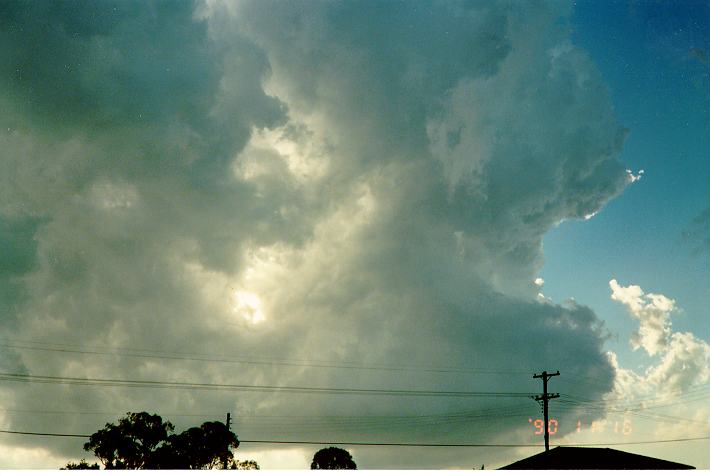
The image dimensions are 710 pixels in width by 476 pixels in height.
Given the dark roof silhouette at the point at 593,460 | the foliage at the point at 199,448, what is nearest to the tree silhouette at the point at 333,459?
the foliage at the point at 199,448

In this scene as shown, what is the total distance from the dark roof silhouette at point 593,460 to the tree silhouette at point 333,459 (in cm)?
4411

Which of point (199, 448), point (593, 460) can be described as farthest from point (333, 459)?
point (593, 460)

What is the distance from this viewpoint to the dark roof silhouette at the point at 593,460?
48.5 metres

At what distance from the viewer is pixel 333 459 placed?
93.1 metres

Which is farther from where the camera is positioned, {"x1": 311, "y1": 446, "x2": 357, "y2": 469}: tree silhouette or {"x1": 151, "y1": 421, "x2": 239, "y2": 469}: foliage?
{"x1": 311, "y1": 446, "x2": 357, "y2": 469}: tree silhouette

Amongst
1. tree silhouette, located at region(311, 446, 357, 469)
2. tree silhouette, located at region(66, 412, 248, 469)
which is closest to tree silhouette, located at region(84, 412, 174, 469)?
tree silhouette, located at region(66, 412, 248, 469)

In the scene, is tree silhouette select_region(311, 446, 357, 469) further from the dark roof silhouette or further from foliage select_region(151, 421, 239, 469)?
the dark roof silhouette

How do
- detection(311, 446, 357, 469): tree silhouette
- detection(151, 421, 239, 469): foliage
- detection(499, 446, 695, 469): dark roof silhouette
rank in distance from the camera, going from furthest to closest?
detection(311, 446, 357, 469): tree silhouette < detection(151, 421, 239, 469): foliage < detection(499, 446, 695, 469): dark roof silhouette

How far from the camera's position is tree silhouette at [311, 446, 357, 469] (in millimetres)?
91938

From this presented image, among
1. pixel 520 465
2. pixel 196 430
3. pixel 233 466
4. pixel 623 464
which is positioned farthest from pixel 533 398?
pixel 196 430

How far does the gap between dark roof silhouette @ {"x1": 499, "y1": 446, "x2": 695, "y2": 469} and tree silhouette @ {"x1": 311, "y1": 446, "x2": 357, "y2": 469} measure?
44.1 m

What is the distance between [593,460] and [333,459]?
51.4 m

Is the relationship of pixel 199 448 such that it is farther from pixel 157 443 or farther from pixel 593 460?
pixel 593 460

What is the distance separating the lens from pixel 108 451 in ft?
232
